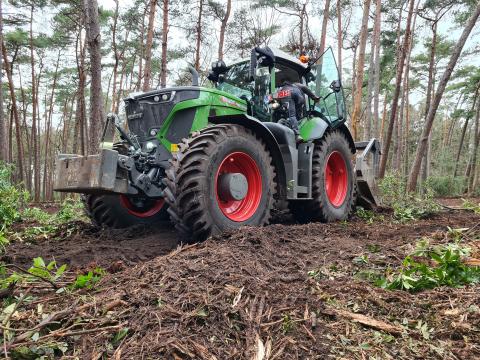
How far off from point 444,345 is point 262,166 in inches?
123

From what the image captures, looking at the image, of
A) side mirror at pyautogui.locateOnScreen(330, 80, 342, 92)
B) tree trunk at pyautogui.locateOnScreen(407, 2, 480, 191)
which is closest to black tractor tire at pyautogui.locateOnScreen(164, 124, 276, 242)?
side mirror at pyautogui.locateOnScreen(330, 80, 342, 92)

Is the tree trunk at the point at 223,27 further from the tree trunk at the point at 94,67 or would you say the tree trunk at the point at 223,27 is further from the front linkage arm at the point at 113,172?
the front linkage arm at the point at 113,172

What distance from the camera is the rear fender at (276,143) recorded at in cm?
493

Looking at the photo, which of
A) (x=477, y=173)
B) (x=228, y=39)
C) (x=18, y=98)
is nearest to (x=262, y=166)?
(x=228, y=39)

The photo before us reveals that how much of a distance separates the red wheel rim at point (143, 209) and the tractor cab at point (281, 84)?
1.95 meters

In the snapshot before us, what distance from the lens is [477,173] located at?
1342 inches

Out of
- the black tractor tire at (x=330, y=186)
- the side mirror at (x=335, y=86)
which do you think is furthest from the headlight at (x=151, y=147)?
the side mirror at (x=335, y=86)

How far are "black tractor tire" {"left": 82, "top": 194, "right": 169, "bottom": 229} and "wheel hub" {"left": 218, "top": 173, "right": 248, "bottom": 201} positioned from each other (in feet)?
4.66

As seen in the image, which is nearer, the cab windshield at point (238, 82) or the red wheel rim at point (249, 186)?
the red wheel rim at point (249, 186)

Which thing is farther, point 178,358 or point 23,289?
A: point 23,289

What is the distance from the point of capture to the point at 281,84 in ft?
21.1

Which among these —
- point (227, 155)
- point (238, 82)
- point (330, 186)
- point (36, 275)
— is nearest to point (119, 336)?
point (36, 275)

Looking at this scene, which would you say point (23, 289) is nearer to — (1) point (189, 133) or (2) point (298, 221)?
(1) point (189, 133)

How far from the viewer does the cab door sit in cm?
707
